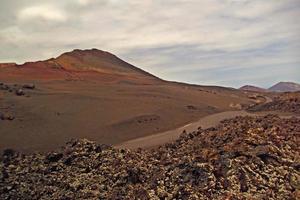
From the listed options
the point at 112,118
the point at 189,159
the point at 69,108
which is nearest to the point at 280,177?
the point at 189,159

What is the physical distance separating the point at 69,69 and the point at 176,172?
1143 inches

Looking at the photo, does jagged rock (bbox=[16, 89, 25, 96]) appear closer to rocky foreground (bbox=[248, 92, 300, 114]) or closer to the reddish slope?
the reddish slope

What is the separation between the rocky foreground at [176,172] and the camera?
7.90 meters

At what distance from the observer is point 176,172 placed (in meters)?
8.63

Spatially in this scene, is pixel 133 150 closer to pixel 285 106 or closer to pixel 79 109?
pixel 79 109

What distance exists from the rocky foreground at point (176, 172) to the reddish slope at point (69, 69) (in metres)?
20.0

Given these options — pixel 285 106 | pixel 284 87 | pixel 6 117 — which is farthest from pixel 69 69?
pixel 284 87

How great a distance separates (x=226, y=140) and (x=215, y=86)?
42.7 meters

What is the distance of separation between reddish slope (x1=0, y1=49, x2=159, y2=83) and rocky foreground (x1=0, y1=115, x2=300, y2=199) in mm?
20009

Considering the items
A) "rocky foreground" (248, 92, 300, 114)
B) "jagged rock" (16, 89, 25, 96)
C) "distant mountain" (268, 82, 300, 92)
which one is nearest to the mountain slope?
"jagged rock" (16, 89, 25, 96)

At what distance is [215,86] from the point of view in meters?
52.8

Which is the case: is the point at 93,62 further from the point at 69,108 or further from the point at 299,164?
the point at 299,164

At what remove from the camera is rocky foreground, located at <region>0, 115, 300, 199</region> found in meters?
7.90

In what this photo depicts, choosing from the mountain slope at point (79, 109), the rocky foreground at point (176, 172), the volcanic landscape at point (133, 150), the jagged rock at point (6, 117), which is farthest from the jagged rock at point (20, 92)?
the rocky foreground at point (176, 172)
